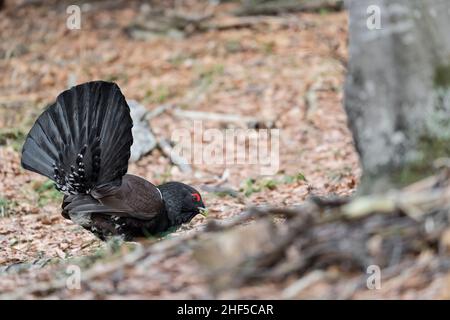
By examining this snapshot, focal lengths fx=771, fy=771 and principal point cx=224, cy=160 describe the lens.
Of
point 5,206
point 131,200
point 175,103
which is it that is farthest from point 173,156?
point 131,200

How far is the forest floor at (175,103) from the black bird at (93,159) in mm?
337

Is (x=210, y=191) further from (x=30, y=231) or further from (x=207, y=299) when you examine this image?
(x=207, y=299)

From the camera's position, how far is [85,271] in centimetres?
512

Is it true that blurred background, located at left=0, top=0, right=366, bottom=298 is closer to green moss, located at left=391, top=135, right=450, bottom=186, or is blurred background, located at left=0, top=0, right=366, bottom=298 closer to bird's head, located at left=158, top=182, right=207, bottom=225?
bird's head, located at left=158, top=182, right=207, bottom=225

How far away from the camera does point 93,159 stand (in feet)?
22.3

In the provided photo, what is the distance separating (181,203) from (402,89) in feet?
10.1

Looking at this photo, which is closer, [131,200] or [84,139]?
[84,139]

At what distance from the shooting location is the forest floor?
5129mm

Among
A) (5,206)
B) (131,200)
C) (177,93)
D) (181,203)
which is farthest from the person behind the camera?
(177,93)

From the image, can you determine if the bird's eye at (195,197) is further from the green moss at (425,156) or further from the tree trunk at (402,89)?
the green moss at (425,156)

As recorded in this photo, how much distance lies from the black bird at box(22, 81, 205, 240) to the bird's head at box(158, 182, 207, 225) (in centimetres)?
27

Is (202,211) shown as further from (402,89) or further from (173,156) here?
(402,89)
